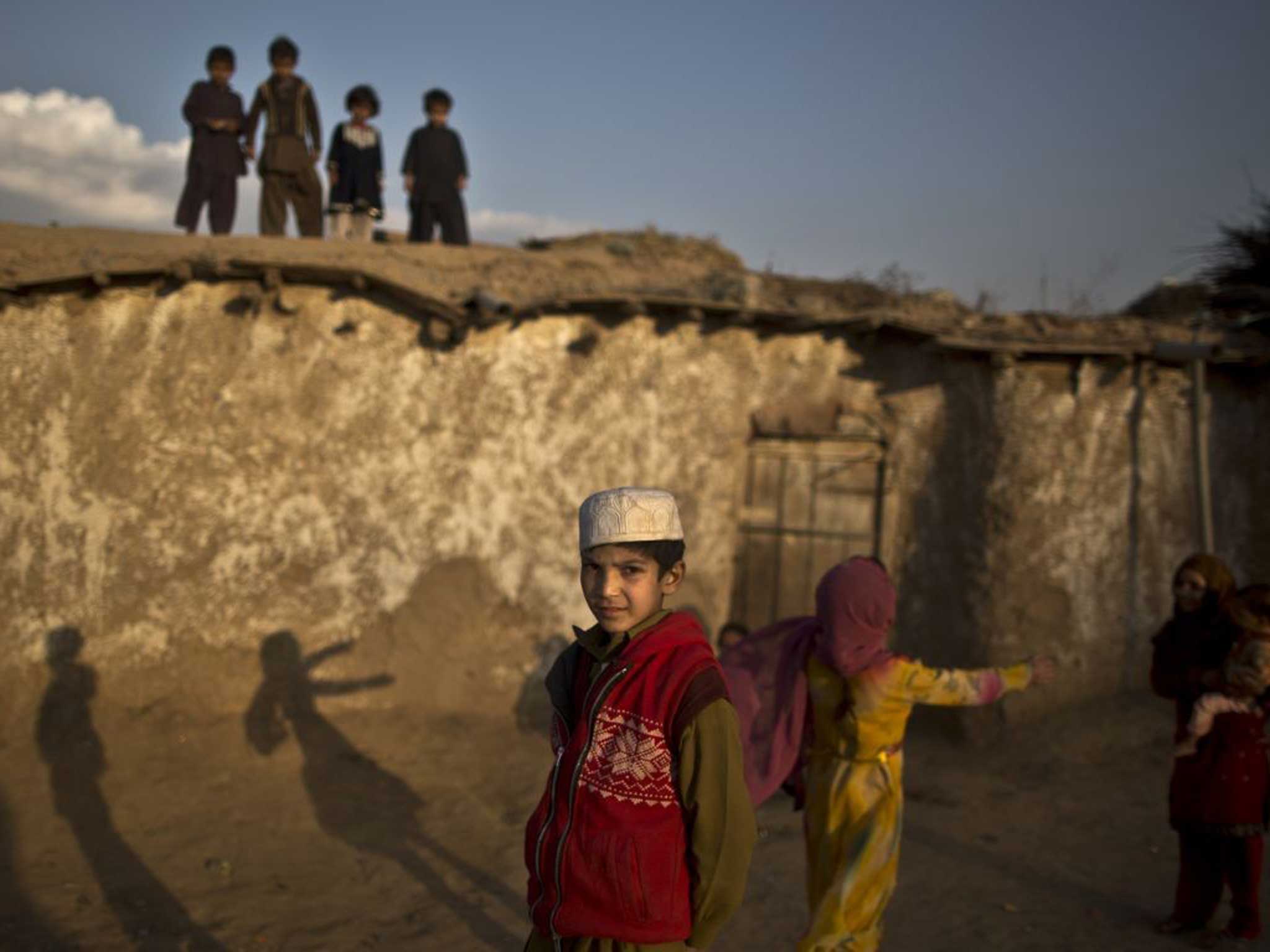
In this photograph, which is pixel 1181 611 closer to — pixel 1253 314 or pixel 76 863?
pixel 1253 314

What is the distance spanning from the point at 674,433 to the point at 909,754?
9.56ft

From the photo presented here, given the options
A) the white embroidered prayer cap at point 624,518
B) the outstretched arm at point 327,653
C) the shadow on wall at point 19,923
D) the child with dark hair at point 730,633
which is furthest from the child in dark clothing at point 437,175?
the white embroidered prayer cap at point 624,518

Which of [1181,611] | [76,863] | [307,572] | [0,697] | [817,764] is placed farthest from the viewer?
[307,572]

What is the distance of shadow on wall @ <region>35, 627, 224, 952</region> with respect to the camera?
14.0 feet

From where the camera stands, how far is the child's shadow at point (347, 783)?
16.0 feet

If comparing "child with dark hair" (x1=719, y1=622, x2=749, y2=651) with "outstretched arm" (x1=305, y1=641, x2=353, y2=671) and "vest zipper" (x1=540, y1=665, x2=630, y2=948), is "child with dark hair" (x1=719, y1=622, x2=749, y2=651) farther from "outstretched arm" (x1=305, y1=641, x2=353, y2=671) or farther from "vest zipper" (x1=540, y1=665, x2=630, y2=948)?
"vest zipper" (x1=540, y1=665, x2=630, y2=948)

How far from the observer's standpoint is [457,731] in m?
6.81

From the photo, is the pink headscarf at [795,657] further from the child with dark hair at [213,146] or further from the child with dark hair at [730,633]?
the child with dark hair at [213,146]

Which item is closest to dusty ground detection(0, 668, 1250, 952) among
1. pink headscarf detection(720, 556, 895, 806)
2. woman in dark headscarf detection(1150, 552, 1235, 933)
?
woman in dark headscarf detection(1150, 552, 1235, 933)

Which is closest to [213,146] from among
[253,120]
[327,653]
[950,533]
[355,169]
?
[253,120]

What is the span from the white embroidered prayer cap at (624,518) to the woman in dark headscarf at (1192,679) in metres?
3.00

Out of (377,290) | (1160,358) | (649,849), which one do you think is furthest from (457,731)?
(1160,358)

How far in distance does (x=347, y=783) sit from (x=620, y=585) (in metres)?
4.75

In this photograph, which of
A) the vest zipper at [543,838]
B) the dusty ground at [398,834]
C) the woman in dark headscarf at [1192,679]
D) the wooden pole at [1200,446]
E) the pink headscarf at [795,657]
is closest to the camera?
the vest zipper at [543,838]
